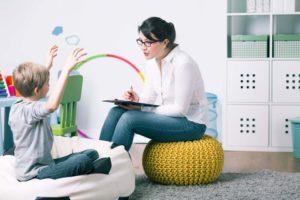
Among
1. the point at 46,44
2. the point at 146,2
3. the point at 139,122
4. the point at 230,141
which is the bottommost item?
the point at 230,141

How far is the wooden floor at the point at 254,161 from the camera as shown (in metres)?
3.94

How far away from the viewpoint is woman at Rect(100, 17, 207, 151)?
3.27 metres

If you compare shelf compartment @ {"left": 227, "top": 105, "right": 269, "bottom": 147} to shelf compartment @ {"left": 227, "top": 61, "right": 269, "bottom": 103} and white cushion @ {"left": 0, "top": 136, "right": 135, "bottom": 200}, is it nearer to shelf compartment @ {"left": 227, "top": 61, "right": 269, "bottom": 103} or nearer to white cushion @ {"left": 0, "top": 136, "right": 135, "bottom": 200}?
shelf compartment @ {"left": 227, "top": 61, "right": 269, "bottom": 103}

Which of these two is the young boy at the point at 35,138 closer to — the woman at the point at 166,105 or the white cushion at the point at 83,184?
the white cushion at the point at 83,184

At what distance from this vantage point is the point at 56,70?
5.25m

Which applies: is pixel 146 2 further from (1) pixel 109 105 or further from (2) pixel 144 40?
(2) pixel 144 40

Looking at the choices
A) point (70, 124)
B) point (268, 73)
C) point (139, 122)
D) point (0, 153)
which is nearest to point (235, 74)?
point (268, 73)

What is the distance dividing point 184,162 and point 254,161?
113cm

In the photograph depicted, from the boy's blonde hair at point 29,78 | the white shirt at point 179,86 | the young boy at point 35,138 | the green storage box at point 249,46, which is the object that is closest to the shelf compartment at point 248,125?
the green storage box at point 249,46

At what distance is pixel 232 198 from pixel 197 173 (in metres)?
0.35

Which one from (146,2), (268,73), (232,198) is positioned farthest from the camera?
(146,2)

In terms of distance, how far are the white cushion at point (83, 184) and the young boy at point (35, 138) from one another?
0.05 m

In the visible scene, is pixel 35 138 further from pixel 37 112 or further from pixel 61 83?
pixel 61 83

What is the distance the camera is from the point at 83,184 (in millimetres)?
2631
